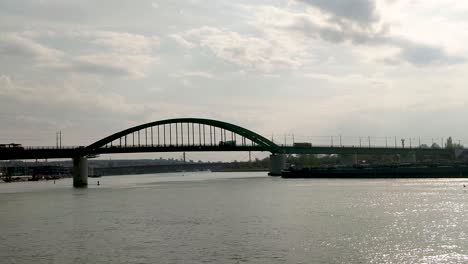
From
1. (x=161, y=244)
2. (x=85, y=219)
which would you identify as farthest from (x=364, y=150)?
(x=161, y=244)

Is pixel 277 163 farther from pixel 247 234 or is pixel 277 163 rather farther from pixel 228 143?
pixel 247 234

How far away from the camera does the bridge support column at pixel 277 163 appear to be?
152875 millimetres

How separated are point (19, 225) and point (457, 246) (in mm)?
31904

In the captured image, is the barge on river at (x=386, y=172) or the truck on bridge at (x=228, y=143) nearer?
the barge on river at (x=386, y=172)

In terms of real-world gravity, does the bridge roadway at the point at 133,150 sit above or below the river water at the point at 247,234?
above

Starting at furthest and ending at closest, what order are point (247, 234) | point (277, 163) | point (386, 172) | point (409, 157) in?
1. point (409, 157)
2. point (277, 163)
3. point (386, 172)
4. point (247, 234)

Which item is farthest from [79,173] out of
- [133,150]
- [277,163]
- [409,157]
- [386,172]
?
[409,157]

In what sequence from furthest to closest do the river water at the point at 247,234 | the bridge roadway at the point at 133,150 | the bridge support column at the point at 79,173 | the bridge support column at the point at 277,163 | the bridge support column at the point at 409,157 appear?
1. the bridge support column at the point at 409,157
2. the bridge support column at the point at 277,163
3. the bridge support column at the point at 79,173
4. the bridge roadway at the point at 133,150
5. the river water at the point at 247,234

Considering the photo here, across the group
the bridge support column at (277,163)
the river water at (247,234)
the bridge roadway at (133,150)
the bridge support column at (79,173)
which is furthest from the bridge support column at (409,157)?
the river water at (247,234)

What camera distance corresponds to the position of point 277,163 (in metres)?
154

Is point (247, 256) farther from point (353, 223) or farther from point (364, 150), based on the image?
point (364, 150)

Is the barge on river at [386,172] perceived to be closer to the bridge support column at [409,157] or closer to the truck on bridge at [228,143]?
the truck on bridge at [228,143]

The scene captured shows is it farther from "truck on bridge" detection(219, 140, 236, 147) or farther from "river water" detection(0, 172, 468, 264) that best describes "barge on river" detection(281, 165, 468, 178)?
"river water" detection(0, 172, 468, 264)

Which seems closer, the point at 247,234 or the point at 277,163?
the point at 247,234
